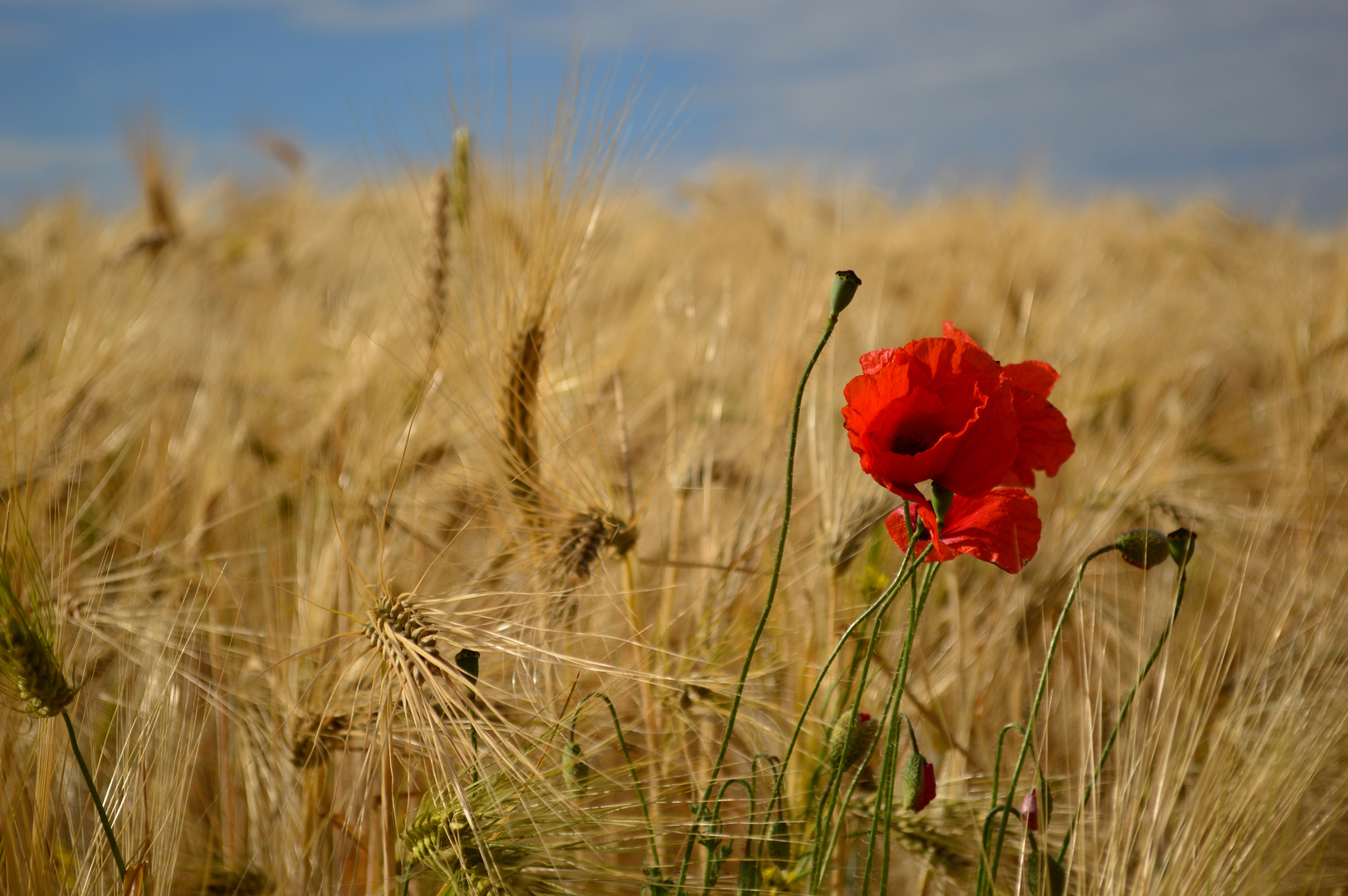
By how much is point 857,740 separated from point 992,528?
21 cm

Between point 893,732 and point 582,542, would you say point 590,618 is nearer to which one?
point 582,542

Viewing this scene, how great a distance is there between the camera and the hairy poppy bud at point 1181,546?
2.20 ft

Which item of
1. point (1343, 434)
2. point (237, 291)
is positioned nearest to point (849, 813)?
point (1343, 434)

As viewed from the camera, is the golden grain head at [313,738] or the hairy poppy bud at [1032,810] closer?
the hairy poppy bud at [1032,810]

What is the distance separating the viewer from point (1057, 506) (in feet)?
4.79

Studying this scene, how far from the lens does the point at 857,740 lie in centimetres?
70

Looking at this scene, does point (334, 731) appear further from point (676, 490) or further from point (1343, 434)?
point (1343, 434)

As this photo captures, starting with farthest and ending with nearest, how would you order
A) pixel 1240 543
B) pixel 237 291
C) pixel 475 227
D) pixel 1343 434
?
pixel 237 291 < pixel 1343 434 < pixel 1240 543 < pixel 475 227

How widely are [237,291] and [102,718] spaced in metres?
2.86

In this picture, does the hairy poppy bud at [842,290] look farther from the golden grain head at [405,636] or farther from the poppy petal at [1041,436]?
the golden grain head at [405,636]

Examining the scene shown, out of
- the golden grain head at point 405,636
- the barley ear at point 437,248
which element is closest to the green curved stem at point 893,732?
the golden grain head at point 405,636

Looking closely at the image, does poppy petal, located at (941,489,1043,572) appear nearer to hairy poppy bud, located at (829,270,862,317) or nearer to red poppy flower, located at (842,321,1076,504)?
red poppy flower, located at (842,321,1076,504)

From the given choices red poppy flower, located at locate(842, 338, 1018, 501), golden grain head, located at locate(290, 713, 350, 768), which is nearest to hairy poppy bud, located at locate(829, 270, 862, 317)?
red poppy flower, located at locate(842, 338, 1018, 501)

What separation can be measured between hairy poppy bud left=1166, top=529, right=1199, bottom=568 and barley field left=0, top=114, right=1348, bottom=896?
119 millimetres
